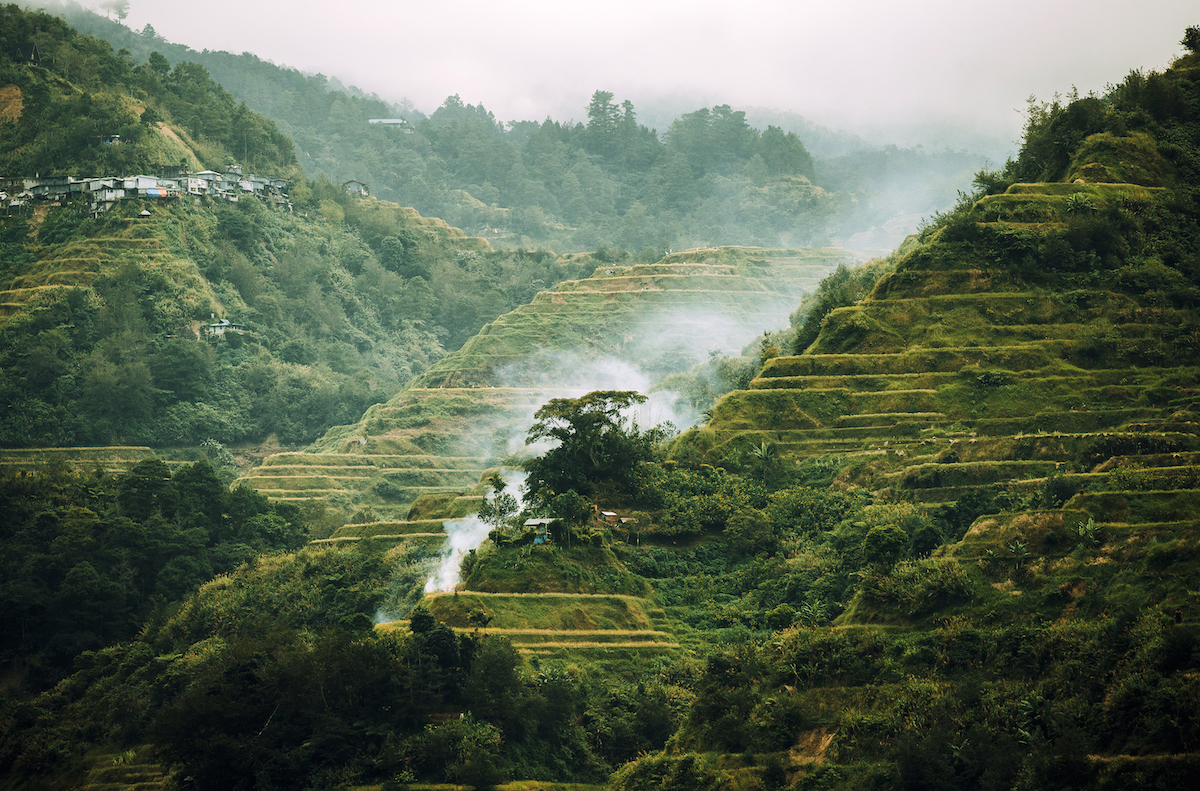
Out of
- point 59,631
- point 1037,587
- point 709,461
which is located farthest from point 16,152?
point 1037,587

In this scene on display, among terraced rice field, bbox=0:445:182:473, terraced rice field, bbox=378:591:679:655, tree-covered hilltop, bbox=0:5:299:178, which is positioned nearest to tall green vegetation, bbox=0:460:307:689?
terraced rice field, bbox=0:445:182:473

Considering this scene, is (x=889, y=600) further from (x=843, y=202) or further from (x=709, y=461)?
(x=843, y=202)

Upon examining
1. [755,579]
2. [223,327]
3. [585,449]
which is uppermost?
[223,327]

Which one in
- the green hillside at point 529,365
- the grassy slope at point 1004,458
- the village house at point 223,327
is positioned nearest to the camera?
the grassy slope at point 1004,458

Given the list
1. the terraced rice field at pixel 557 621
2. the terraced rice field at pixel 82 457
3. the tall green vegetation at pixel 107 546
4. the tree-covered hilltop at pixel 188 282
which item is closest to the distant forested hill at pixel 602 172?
the tree-covered hilltop at pixel 188 282

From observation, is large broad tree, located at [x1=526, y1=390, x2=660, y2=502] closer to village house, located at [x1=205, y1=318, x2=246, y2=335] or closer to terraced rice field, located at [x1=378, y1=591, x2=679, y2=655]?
terraced rice field, located at [x1=378, y1=591, x2=679, y2=655]

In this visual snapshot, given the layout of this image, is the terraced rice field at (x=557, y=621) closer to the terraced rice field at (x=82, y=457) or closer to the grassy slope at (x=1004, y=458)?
the grassy slope at (x=1004, y=458)

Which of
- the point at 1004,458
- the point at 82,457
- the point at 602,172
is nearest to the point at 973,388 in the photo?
the point at 1004,458

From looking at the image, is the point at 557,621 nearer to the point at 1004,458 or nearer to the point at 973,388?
the point at 1004,458
